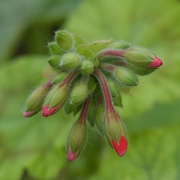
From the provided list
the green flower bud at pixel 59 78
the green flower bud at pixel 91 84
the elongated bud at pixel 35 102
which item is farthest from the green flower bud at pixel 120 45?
the elongated bud at pixel 35 102

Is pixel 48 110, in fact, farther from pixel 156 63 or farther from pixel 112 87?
pixel 156 63

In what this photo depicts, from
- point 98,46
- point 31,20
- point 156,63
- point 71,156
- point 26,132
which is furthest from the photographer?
point 31,20

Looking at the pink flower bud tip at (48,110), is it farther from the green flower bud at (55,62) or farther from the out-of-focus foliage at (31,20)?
the out-of-focus foliage at (31,20)

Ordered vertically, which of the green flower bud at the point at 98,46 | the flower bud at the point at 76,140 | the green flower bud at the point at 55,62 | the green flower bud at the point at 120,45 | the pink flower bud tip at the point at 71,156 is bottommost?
the pink flower bud tip at the point at 71,156

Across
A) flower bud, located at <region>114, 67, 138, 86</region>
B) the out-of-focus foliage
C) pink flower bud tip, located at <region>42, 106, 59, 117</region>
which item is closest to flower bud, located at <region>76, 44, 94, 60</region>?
flower bud, located at <region>114, 67, 138, 86</region>

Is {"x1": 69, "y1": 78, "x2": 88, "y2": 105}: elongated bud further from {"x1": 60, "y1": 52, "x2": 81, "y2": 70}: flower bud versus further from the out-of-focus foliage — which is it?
the out-of-focus foliage

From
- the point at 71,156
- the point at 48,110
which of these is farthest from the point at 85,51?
the point at 71,156
